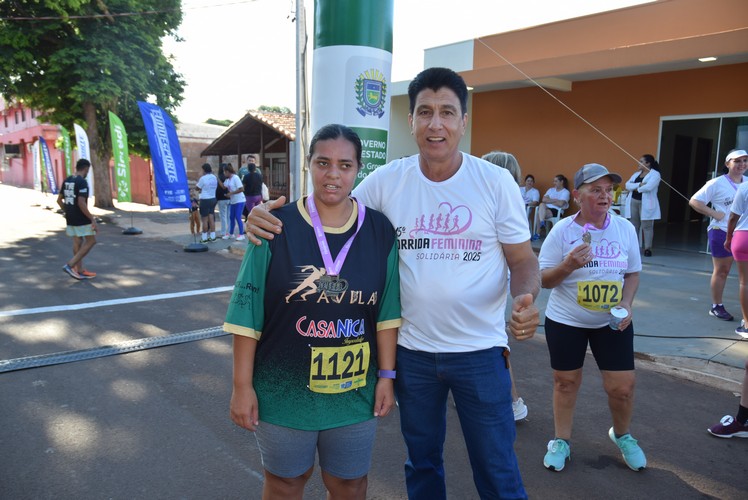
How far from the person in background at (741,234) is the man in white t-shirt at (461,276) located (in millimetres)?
4311

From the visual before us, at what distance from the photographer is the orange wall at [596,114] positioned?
1077 centimetres

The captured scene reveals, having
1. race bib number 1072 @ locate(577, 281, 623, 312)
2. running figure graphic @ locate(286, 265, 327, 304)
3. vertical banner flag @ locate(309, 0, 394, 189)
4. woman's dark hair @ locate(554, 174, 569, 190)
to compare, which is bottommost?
race bib number 1072 @ locate(577, 281, 623, 312)

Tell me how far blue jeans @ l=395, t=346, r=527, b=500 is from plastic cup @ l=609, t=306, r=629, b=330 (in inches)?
44.1

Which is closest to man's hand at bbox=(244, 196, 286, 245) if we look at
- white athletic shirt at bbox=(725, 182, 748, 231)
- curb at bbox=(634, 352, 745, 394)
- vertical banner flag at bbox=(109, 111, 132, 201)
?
curb at bbox=(634, 352, 745, 394)

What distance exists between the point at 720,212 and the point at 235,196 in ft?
35.2

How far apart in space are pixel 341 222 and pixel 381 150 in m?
3.63

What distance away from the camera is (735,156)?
240 inches

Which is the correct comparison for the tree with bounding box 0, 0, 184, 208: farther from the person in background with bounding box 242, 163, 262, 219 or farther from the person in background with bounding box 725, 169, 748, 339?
the person in background with bounding box 725, 169, 748, 339

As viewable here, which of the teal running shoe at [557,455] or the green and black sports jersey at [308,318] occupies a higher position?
the green and black sports jersey at [308,318]

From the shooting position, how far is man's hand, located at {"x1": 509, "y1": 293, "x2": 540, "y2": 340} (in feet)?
6.75

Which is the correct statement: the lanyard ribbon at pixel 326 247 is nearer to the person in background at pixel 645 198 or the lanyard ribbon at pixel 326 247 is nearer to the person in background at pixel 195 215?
the person in background at pixel 645 198

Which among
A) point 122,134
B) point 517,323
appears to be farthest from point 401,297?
point 122,134

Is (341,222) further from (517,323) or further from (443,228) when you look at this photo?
(517,323)

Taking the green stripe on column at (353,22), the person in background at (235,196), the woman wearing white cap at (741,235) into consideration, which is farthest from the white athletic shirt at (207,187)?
the woman wearing white cap at (741,235)
